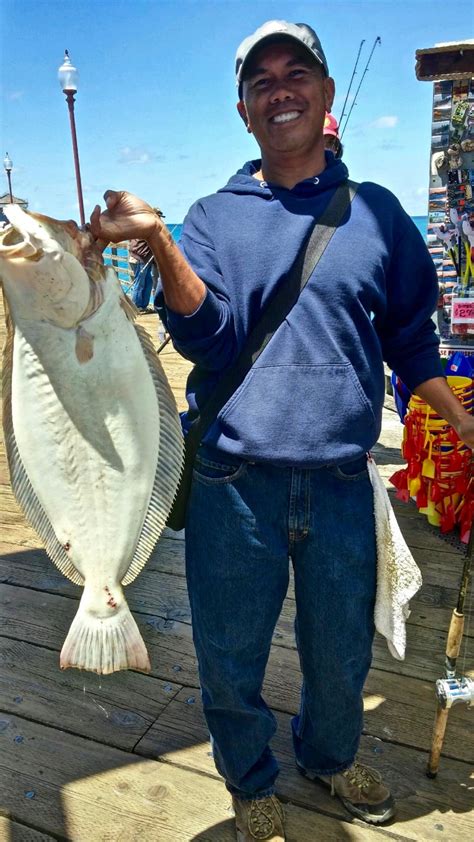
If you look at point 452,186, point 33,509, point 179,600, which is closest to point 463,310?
point 452,186

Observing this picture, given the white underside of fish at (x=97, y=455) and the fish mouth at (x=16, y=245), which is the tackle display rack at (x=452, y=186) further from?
the fish mouth at (x=16, y=245)

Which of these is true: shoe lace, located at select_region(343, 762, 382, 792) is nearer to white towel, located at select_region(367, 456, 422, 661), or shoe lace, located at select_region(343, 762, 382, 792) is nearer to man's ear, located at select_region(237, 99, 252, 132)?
white towel, located at select_region(367, 456, 422, 661)

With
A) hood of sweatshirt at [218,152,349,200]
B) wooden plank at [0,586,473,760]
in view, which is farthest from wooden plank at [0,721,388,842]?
hood of sweatshirt at [218,152,349,200]

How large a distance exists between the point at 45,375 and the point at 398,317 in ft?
3.17

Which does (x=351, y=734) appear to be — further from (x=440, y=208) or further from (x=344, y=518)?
(x=440, y=208)

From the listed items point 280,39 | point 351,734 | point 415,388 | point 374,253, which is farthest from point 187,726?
point 280,39

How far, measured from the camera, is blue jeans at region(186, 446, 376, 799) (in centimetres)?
168

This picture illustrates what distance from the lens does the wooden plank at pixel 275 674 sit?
7.67 feet

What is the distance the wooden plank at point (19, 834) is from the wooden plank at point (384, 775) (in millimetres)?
409

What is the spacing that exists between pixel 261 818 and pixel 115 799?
487 mm

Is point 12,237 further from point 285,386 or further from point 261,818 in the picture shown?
point 261,818

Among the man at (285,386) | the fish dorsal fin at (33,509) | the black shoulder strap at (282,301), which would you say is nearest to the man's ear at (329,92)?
the man at (285,386)

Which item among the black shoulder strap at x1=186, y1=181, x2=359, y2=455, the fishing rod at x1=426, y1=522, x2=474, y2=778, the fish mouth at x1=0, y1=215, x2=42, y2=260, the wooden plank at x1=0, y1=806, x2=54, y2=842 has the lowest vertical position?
the wooden plank at x1=0, y1=806, x2=54, y2=842

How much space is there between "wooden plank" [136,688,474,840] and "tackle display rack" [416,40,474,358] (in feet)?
7.00
